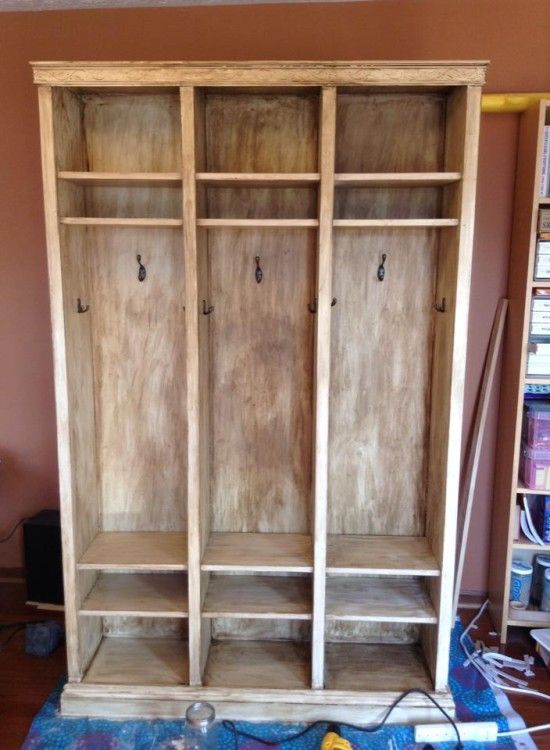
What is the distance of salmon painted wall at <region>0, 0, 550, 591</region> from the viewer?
7.89 feet

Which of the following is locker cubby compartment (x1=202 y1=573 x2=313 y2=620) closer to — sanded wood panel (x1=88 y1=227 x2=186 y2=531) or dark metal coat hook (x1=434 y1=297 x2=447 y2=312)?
sanded wood panel (x1=88 y1=227 x2=186 y2=531)

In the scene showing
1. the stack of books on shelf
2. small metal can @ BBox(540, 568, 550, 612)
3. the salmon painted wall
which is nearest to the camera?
the stack of books on shelf

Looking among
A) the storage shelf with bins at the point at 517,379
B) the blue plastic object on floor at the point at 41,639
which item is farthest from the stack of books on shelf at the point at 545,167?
the blue plastic object on floor at the point at 41,639

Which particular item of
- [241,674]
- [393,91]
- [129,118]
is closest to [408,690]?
[241,674]

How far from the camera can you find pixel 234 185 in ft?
7.07

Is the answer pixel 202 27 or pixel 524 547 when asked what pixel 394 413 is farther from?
pixel 202 27

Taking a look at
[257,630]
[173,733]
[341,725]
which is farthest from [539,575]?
[173,733]

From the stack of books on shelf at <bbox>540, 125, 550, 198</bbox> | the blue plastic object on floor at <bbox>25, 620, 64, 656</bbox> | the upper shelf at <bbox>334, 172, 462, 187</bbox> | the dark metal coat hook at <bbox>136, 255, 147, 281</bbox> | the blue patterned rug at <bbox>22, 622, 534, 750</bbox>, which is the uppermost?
the stack of books on shelf at <bbox>540, 125, 550, 198</bbox>

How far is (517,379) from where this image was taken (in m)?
2.45

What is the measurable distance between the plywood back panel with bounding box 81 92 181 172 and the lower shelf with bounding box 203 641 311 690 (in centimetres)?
181

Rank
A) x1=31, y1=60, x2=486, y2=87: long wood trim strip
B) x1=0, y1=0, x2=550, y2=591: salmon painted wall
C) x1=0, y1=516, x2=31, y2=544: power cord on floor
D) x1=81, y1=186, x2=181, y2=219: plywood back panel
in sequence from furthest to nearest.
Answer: x1=0, y1=516, x2=31, y2=544: power cord on floor
x1=0, y1=0, x2=550, y2=591: salmon painted wall
x1=81, y1=186, x2=181, y2=219: plywood back panel
x1=31, y1=60, x2=486, y2=87: long wood trim strip

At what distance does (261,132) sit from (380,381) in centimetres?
98

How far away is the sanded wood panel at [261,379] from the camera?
7.31 ft

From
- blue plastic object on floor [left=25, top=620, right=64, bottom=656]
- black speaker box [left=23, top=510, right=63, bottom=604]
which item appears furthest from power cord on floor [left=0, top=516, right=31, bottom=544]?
blue plastic object on floor [left=25, top=620, right=64, bottom=656]
